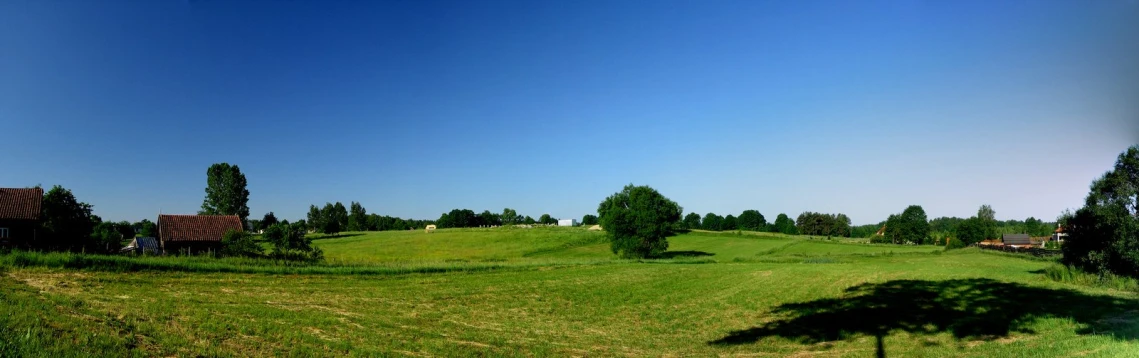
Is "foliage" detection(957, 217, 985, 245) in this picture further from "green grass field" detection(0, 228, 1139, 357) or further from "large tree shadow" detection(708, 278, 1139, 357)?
"large tree shadow" detection(708, 278, 1139, 357)

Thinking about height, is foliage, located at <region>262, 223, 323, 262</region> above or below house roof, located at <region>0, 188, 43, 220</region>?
below

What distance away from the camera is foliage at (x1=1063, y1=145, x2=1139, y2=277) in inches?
853

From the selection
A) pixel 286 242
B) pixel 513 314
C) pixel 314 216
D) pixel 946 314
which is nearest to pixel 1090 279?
pixel 946 314

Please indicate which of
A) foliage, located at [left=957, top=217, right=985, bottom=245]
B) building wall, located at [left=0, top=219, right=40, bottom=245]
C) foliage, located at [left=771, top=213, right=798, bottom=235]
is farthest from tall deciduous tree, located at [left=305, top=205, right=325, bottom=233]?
foliage, located at [left=957, top=217, right=985, bottom=245]

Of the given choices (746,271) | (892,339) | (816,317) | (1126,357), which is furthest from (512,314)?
(746,271)

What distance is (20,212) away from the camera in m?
32.7

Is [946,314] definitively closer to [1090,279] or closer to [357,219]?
[1090,279]

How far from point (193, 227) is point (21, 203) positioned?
11.7 metres

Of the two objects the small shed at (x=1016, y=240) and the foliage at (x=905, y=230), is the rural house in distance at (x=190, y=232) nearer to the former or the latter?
the foliage at (x=905, y=230)

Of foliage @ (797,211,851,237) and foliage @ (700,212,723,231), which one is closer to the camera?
foliage @ (797,211,851,237)

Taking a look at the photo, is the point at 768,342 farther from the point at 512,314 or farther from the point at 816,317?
the point at 512,314

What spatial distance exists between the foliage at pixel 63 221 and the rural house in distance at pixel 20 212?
408 millimetres

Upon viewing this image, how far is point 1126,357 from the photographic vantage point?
834 cm

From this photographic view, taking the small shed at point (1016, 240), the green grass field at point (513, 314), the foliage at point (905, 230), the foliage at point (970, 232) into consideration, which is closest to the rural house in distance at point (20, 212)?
the green grass field at point (513, 314)
